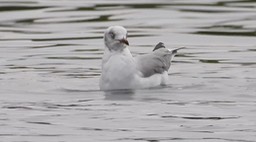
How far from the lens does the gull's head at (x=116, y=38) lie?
16609 mm

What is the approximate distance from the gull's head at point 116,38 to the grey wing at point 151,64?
43 centimetres

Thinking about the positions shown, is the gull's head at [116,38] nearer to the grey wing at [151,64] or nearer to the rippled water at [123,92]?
the grey wing at [151,64]

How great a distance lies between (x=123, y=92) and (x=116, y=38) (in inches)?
33.9

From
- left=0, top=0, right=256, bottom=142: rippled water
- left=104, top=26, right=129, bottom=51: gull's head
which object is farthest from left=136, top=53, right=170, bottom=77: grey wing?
left=104, top=26, right=129, bottom=51: gull's head

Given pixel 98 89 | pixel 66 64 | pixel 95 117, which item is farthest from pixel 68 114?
pixel 66 64

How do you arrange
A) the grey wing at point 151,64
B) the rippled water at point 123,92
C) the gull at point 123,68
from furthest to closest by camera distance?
the grey wing at point 151,64, the gull at point 123,68, the rippled water at point 123,92

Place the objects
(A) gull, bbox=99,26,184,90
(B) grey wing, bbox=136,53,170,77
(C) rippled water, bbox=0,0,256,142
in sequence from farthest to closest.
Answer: (B) grey wing, bbox=136,53,170,77 < (A) gull, bbox=99,26,184,90 < (C) rippled water, bbox=0,0,256,142

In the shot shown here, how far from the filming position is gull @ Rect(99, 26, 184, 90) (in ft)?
54.3

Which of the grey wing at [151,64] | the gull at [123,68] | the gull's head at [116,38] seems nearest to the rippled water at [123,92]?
the gull at [123,68]

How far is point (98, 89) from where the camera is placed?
1694 centimetres

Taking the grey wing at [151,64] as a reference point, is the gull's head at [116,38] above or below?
above

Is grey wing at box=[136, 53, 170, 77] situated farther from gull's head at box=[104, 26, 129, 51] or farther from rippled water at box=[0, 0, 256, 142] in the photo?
gull's head at box=[104, 26, 129, 51]

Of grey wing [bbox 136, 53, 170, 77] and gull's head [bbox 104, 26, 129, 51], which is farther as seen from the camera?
grey wing [bbox 136, 53, 170, 77]

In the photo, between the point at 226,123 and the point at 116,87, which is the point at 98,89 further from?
the point at 226,123
